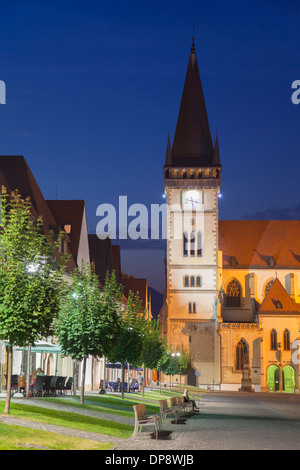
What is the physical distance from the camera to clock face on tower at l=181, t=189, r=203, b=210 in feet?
328

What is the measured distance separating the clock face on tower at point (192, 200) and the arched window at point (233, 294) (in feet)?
41.2

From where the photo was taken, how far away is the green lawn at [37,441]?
1695 cm

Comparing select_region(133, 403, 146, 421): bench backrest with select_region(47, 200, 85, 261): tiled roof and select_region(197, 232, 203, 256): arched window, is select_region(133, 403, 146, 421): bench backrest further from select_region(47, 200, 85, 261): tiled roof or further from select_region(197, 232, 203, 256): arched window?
select_region(197, 232, 203, 256): arched window

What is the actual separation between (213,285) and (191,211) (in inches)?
417

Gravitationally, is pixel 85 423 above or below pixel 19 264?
below

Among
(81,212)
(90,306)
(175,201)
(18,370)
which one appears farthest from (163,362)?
(175,201)

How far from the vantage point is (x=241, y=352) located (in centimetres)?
9681

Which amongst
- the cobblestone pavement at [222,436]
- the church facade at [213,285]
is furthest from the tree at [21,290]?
the church facade at [213,285]

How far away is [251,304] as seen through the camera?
4023 inches

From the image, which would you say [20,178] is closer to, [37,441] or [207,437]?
[207,437]

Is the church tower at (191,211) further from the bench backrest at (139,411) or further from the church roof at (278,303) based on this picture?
the bench backrest at (139,411)
